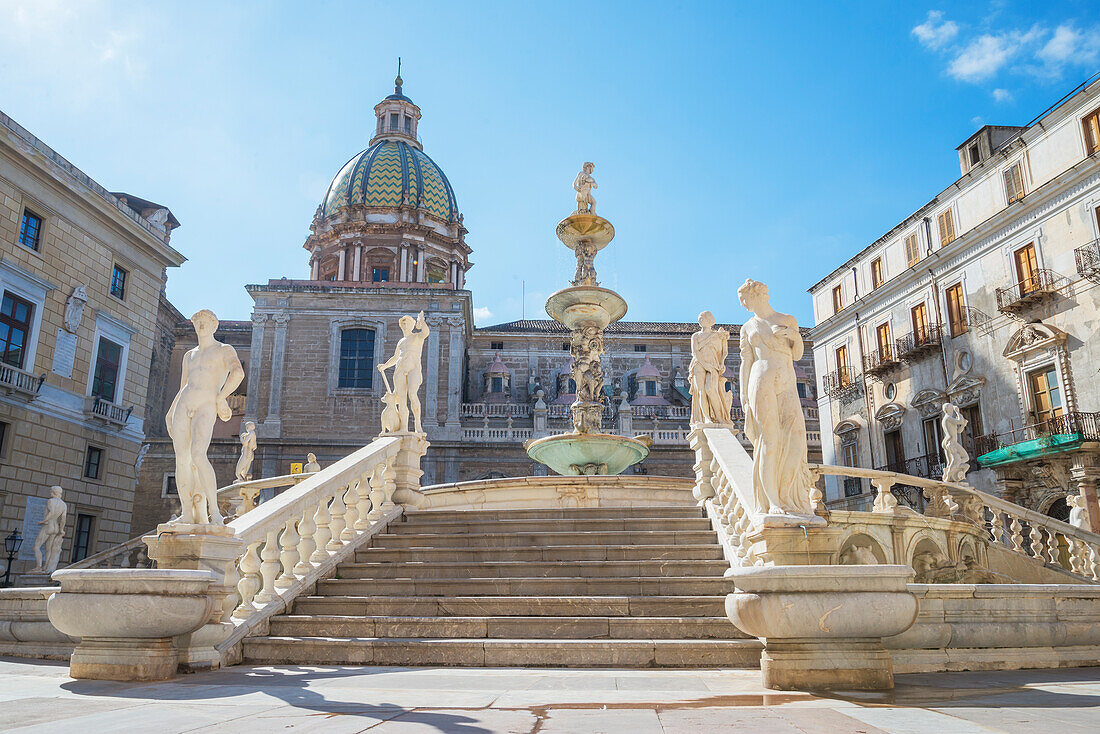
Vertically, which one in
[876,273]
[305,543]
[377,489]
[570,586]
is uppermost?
[876,273]

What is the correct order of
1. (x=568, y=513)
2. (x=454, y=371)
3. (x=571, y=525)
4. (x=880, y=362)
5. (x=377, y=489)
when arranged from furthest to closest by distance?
1. (x=454, y=371)
2. (x=880, y=362)
3. (x=377, y=489)
4. (x=568, y=513)
5. (x=571, y=525)

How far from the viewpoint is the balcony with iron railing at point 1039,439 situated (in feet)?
68.3

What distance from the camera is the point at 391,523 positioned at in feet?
33.3

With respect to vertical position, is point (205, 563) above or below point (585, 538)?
below

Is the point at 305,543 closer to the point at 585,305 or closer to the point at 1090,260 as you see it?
the point at 585,305

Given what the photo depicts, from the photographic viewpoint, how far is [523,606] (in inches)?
285

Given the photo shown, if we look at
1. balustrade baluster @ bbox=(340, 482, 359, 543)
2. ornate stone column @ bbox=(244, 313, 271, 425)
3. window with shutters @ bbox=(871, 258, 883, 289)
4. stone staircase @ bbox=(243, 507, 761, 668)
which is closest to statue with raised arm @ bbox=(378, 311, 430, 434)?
balustrade baluster @ bbox=(340, 482, 359, 543)

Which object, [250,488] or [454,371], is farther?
[454,371]

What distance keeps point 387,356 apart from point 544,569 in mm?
30128

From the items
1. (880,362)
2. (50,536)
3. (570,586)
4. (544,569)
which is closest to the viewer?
(570,586)

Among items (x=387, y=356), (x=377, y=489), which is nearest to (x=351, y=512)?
(x=377, y=489)

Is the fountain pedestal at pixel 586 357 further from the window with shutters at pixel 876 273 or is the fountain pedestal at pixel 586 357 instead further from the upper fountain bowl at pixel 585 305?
the window with shutters at pixel 876 273

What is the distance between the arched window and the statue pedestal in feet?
100

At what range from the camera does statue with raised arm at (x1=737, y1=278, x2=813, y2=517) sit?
20.4 ft
